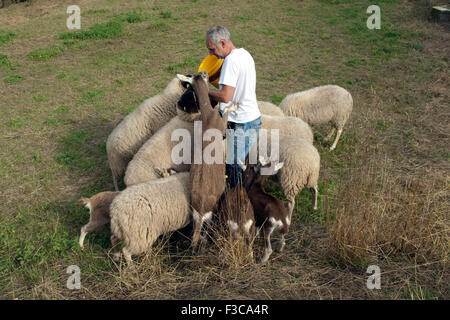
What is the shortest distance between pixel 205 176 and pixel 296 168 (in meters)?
1.32

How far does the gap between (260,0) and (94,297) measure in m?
14.9

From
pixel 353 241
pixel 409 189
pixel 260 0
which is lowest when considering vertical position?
pixel 353 241

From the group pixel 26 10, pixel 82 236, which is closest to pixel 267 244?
pixel 82 236

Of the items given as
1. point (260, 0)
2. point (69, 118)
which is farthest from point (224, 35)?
point (260, 0)

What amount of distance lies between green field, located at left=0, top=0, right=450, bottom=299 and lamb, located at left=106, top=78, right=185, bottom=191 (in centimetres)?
59

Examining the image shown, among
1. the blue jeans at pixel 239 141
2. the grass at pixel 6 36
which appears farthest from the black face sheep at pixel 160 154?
the grass at pixel 6 36

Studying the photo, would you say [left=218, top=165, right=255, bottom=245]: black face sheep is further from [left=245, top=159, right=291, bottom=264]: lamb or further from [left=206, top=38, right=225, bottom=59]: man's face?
[left=206, top=38, right=225, bottom=59]: man's face

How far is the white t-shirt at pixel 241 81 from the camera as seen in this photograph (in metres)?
4.00

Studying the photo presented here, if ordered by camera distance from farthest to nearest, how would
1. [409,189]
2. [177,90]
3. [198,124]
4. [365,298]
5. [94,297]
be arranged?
[177,90] < [198,124] < [409,189] < [94,297] < [365,298]

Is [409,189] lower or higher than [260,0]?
lower

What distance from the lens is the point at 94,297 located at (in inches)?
137

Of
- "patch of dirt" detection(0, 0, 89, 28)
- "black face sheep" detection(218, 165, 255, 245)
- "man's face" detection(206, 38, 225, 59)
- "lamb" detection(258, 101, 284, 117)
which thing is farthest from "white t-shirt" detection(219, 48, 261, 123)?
"patch of dirt" detection(0, 0, 89, 28)

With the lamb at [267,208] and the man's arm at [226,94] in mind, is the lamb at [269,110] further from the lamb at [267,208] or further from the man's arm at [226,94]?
the man's arm at [226,94]

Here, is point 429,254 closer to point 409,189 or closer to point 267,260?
point 409,189
